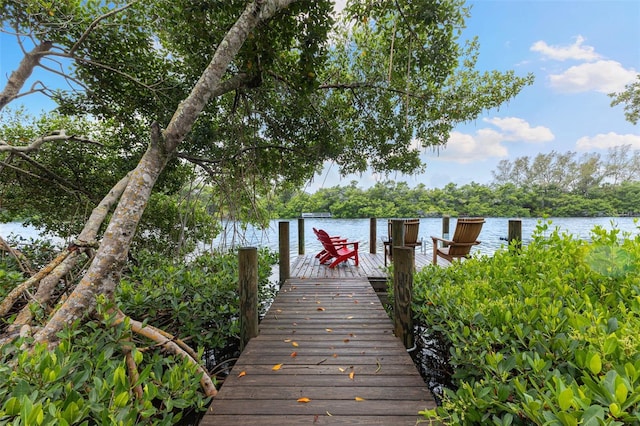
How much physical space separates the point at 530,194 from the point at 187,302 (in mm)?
32514

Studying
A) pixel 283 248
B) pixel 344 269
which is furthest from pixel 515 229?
pixel 283 248

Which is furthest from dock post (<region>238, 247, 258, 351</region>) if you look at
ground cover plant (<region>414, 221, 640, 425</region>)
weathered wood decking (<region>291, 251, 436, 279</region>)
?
weathered wood decking (<region>291, 251, 436, 279</region>)

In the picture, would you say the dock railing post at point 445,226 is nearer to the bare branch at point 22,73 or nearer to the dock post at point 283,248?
the dock post at point 283,248

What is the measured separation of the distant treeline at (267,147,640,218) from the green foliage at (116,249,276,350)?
491 inches

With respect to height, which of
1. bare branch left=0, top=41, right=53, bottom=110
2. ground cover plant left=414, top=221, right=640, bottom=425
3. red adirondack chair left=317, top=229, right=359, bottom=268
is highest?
bare branch left=0, top=41, right=53, bottom=110

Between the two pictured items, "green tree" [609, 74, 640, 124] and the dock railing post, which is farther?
"green tree" [609, 74, 640, 124]

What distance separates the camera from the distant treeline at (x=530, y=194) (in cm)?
1919

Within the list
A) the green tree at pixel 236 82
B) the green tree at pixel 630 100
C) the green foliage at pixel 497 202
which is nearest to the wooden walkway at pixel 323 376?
the green tree at pixel 236 82

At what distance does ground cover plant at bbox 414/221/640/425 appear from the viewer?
896 millimetres

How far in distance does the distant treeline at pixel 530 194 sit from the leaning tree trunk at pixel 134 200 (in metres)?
13.2

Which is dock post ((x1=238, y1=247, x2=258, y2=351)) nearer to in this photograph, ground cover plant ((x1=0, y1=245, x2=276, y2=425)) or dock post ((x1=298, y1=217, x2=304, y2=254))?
ground cover plant ((x1=0, y1=245, x2=276, y2=425))

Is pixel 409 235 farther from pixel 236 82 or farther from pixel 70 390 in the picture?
pixel 70 390

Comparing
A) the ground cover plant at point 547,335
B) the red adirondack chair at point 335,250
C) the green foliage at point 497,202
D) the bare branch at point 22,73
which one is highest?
the bare branch at point 22,73

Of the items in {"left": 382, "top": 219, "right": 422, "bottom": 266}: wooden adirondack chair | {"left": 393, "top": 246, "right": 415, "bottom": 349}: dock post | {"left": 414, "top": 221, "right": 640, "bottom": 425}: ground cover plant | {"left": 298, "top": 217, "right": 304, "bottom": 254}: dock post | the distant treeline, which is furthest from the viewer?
the distant treeline
